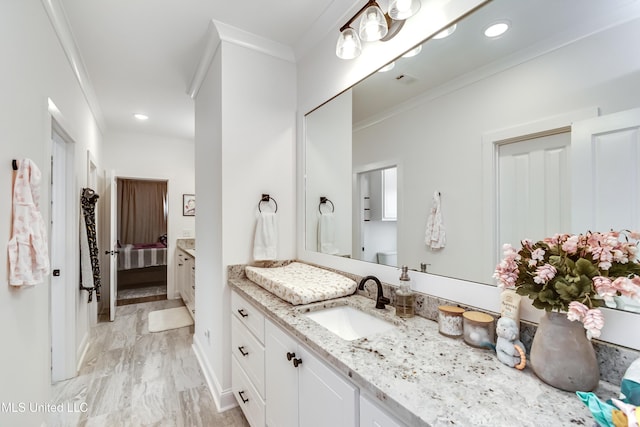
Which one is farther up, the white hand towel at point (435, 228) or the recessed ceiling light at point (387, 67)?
the recessed ceiling light at point (387, 67)

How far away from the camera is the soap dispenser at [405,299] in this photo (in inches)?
48.8

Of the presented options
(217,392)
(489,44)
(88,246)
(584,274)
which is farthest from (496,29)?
(88,246)

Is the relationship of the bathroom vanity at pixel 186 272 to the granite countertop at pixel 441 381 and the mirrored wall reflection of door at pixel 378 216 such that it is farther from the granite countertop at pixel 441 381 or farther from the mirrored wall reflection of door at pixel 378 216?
the granite countertop at pixel 441 381

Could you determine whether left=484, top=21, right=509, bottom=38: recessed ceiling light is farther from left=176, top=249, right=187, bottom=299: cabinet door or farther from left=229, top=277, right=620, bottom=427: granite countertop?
left=176, top=249, right=187, bottom=299: cabinet door

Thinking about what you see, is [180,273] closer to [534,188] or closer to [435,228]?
[435,228]

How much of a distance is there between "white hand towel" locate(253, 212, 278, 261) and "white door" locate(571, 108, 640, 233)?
1634mm

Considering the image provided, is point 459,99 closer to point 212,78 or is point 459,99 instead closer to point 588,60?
point 588,60

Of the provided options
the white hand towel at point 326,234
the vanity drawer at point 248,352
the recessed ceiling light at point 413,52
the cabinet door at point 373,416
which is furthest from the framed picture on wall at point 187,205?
the cabinet door at point 373,416

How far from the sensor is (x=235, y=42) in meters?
1.98

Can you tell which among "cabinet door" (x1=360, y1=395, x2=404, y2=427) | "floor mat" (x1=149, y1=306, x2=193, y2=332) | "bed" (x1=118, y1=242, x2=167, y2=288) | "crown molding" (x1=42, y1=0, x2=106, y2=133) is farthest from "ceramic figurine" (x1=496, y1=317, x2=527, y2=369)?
"bed" (x1=118, y1=242, x2=167, y2=288)

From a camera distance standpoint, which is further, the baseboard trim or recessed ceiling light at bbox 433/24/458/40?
the baseboard trim

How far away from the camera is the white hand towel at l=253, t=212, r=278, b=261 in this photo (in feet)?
6.56

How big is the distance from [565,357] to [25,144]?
2316mm

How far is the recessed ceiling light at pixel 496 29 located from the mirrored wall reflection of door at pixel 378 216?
2.20 feet
